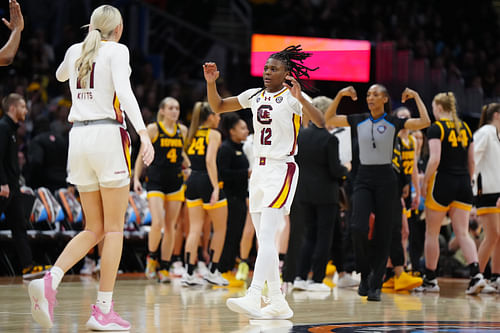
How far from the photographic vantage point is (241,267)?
1020 cm

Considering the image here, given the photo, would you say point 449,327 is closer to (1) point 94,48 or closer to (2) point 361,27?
(1) point 94,48

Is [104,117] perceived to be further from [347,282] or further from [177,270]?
[177,270]

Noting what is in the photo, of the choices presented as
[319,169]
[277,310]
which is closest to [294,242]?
[319,169]

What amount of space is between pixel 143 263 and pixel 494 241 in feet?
17.3

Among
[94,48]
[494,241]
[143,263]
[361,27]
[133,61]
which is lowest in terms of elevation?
[143,263]

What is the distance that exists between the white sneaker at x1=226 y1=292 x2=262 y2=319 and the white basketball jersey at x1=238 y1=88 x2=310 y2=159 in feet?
3.51

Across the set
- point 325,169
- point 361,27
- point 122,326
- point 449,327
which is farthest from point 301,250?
point 361,27

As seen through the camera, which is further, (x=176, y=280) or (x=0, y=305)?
(x=176, y=280)

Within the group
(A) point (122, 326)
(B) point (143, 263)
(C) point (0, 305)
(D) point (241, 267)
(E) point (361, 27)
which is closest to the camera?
(A) point (122, 326)

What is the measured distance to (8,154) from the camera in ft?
30.9

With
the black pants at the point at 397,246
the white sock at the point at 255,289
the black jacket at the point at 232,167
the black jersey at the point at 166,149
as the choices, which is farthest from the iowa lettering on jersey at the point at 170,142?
the white sock at the point at 255,289

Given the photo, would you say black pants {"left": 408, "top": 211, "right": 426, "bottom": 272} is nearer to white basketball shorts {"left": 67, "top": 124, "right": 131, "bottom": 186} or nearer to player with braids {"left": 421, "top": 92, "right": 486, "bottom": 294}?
player with braids {"left": 421, "top": 92, "right": 486, "bottom": 294}

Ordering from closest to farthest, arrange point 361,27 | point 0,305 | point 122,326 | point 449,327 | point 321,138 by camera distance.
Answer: point 122,326 < point 449,327 < point 0,305 < point 321,138 < point 361,27

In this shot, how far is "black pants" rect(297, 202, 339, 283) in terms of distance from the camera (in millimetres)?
8688
